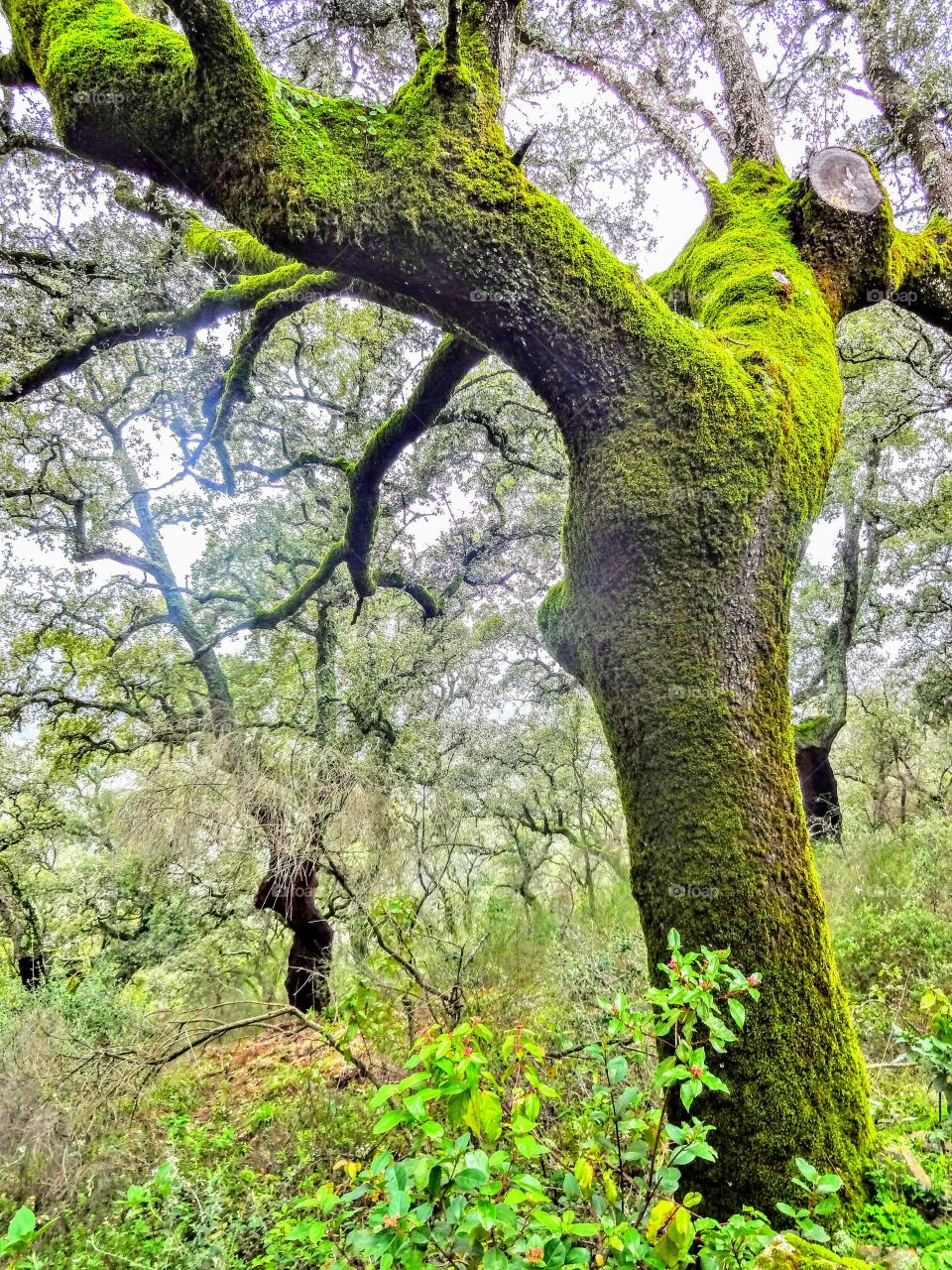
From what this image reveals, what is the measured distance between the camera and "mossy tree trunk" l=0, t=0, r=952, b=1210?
2.00m

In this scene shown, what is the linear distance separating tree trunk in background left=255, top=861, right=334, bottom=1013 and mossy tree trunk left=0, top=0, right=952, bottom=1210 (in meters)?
4.08

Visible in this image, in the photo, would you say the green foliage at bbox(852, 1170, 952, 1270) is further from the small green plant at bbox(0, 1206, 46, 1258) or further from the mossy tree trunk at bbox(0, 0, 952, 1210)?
the small green plant at bbox(0, 1206, 46, 1258)

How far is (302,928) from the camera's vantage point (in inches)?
289

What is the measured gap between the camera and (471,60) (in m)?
2.61

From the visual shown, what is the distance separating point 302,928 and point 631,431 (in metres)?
7.23

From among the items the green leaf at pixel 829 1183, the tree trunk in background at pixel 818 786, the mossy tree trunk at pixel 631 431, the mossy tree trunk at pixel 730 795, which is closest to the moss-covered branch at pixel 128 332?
the mossy tree trunk at pixel 631 431

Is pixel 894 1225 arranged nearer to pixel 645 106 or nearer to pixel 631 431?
pixel 631 431

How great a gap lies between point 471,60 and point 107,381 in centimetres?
597

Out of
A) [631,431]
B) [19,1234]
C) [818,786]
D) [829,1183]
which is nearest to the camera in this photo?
[19,1234]

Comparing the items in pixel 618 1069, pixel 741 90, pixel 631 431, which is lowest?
pixel 618 1069

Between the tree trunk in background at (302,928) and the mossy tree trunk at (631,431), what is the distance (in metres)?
4.08

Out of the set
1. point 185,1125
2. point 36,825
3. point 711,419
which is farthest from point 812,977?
point 36,825

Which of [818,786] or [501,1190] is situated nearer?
[501,1190]

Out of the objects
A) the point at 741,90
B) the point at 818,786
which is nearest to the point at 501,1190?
the point at 741,90
